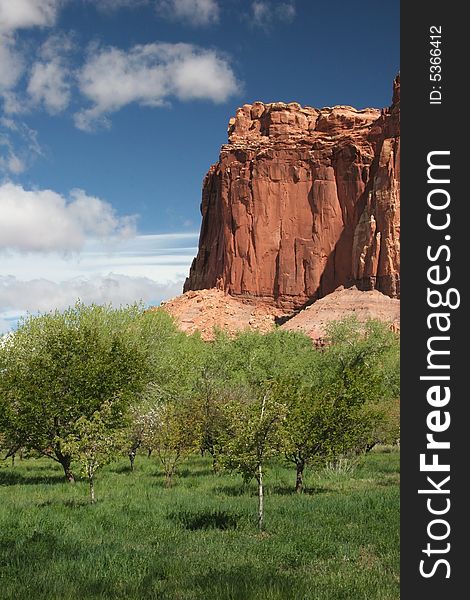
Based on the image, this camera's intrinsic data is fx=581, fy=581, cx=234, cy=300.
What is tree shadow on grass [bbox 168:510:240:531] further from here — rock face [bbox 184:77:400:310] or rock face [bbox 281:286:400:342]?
rock face [bbox 184:77:400:310]

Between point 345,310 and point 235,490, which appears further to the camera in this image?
point 345,310

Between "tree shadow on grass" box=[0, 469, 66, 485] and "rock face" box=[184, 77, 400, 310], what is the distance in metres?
91.9

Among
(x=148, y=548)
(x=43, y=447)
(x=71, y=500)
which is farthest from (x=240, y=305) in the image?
(x=148, y=548)

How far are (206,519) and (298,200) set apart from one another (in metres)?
119

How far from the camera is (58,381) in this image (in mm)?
27688

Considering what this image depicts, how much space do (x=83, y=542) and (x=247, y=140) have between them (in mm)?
131938

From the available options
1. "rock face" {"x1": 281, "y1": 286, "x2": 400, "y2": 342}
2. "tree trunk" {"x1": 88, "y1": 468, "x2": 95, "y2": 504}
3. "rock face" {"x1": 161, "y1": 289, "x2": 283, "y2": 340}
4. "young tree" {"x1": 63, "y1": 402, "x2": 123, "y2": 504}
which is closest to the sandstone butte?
"rock face" {"x1": 161, "y1": 289, "x2": 283, "y2": 340}

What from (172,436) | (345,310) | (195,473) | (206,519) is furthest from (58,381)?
(345,310)

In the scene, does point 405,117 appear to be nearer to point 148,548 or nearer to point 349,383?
point 148,548

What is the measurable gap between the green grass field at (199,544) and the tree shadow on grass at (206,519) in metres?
0.05

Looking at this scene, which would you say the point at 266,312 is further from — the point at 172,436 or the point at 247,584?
the point at 247,584

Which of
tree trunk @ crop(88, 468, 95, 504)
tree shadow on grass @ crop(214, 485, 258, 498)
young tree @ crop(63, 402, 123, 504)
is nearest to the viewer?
tree trunk @ crop(88, 468, 95, 504)

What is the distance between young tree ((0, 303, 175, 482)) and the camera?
26886 mm

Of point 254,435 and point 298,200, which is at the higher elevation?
point 298,200
